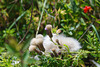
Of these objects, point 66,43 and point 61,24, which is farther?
point 61,24

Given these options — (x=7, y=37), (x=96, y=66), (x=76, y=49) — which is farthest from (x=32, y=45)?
(x=7, y=37)

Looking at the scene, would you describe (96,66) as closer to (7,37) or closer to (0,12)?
(7,37)

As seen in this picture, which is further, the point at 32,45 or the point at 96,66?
the point at 96,66

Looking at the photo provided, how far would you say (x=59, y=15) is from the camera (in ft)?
3.84

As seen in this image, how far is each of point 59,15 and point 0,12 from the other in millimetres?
616

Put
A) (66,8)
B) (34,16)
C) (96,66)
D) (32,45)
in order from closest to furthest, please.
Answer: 1. (32,45)
2. (96,66)
3. (66,8)
4. (34,16)

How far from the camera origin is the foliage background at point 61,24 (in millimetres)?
868

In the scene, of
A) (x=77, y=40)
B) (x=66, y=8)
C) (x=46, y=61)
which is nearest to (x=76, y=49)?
(x=77, y=40)

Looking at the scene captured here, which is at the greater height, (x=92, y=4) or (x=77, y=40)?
(x=92, y=4)

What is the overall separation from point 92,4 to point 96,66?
1.61ft

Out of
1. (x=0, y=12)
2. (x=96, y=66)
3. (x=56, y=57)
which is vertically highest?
(x=0, y=12)

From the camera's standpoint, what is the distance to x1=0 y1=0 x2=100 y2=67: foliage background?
87 centimetres

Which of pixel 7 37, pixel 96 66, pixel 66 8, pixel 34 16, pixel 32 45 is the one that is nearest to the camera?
pixel 32 45

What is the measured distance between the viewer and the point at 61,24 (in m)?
1.08
